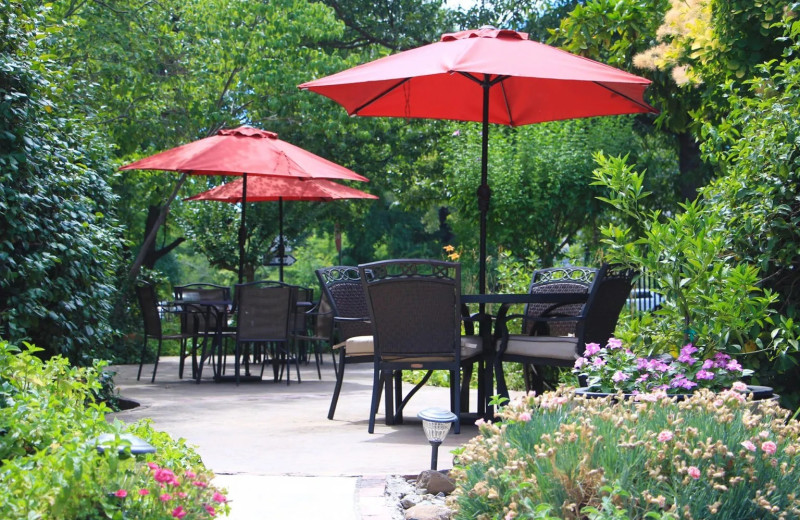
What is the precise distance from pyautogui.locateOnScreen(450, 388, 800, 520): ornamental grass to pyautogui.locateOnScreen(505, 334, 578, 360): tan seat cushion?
7.04ft

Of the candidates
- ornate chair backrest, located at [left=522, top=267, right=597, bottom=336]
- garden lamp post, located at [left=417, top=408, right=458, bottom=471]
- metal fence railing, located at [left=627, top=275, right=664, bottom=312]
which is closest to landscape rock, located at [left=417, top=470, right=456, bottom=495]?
garden lamp post, located at [left=417, top=408, right=458, bottom=471]

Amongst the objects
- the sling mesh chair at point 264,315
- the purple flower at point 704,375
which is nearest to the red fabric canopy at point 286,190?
the sling mesh chair at point 264,315

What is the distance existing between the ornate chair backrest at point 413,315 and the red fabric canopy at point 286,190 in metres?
4.62

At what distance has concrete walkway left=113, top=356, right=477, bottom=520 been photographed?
363cm

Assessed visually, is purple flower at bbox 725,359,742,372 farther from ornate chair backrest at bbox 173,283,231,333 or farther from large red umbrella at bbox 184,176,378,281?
ornate chair backrest at bbox 173,283,231,333

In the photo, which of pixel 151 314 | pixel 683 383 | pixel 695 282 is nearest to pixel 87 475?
pixel 683 383

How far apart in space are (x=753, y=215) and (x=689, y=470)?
2.16 m

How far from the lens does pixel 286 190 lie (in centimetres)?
1013

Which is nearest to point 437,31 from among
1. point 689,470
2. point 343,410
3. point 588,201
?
point 588,201

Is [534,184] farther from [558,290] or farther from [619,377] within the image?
[619,377]

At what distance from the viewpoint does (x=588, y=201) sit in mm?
13438

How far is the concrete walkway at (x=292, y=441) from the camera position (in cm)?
363

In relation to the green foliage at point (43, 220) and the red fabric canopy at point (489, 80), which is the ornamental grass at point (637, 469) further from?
the green foliage at point (43, 220)

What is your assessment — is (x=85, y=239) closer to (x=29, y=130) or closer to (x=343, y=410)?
(x=29, y=130)
